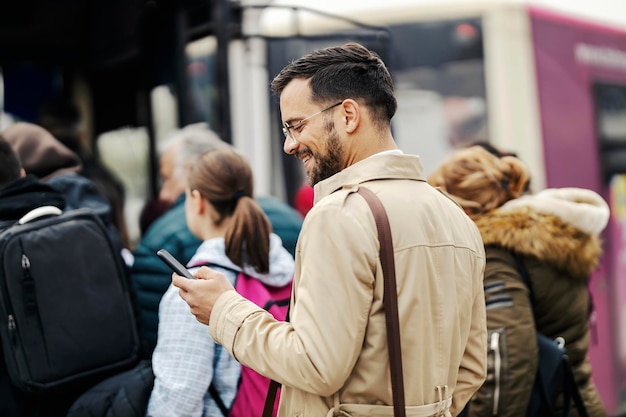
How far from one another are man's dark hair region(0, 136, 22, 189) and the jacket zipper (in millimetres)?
1629

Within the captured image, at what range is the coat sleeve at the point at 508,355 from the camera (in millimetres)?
2848

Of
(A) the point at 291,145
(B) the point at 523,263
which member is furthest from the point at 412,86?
(A) the point at 291,145

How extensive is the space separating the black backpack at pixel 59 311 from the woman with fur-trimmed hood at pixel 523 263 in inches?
45.3

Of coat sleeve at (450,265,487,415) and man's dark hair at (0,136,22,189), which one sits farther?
man's dark hair at (0,136,22,189)

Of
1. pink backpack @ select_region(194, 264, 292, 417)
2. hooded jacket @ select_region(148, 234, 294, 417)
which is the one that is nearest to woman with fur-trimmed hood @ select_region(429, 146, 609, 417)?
pink backpack @ select_region(194, 264, 292, 417)

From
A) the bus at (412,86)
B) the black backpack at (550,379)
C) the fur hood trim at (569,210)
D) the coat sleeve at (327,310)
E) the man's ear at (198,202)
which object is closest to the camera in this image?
the coat sleeve at (327,310)

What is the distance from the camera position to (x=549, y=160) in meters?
Result: 6.34

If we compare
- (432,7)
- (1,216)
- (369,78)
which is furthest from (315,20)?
(369,78)

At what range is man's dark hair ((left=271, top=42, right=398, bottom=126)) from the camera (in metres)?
1.89

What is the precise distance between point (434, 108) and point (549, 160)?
0.97 m

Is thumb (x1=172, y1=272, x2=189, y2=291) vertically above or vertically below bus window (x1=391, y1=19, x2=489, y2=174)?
below

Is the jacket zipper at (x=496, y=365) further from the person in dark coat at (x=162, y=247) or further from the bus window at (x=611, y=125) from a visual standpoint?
the bus window at (x=611, y=125)

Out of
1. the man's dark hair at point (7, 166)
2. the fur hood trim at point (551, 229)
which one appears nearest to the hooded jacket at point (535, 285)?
the fur hood trim at point (551, 229)

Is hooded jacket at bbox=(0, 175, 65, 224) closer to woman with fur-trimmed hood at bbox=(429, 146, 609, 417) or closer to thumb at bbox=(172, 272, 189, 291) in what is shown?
thumb at bbox=(172, 272, 189, 291)
